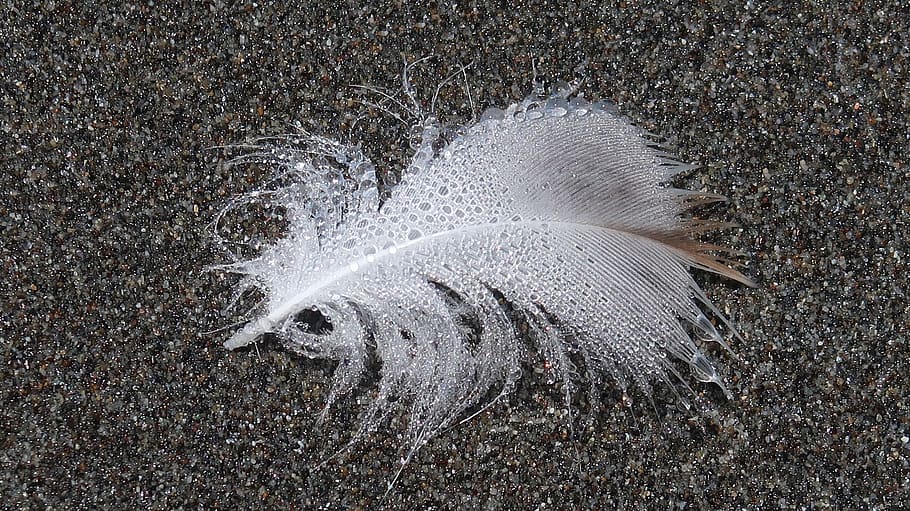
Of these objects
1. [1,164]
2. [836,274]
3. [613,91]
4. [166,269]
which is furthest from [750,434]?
[1,164]

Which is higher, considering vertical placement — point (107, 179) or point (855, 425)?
point (107, 179)

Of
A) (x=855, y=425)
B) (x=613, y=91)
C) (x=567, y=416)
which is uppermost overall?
(x=613, y=91)

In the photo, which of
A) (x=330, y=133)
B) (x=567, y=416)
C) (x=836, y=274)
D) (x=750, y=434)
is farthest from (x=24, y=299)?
(x=836, y=274)

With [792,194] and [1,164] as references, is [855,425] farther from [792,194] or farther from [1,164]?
[1,164]
